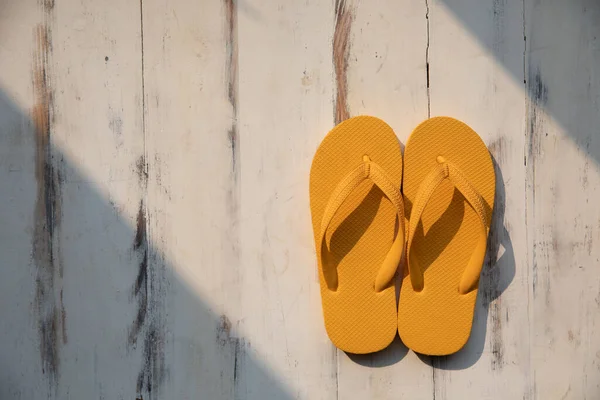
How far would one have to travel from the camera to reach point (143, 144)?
0.99 metres

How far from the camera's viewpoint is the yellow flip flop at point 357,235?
0.96 m

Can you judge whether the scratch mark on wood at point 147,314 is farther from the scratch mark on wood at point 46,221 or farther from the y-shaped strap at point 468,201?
the y-shaped strap at point 468,201

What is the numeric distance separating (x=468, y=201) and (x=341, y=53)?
13.1 inches

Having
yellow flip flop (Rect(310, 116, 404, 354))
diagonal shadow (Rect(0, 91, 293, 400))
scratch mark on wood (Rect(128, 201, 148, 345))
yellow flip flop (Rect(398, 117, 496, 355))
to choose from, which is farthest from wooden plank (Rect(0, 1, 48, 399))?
yellow flip flop (Rect(398, 117, 496, 355))

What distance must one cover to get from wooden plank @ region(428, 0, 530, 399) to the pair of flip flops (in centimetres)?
4

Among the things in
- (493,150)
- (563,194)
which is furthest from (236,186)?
(563,194)

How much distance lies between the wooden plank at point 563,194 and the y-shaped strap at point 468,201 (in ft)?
0.43

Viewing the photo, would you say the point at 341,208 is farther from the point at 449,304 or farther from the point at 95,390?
the point at 95,390

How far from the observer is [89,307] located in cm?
100

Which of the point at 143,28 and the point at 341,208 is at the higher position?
the point at 143,28

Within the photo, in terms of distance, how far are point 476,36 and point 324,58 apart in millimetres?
269

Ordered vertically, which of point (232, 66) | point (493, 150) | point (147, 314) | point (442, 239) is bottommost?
point (147, 314)

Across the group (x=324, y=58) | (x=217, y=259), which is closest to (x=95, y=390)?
(x=217, y=259)

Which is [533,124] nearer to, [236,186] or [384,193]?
[384,193]
